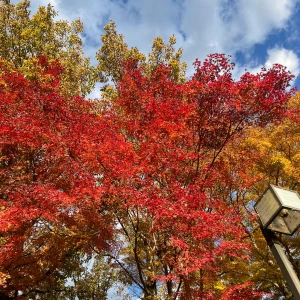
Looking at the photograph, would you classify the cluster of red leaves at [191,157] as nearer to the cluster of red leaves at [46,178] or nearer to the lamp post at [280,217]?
the cluster of red leaves at [46,178]

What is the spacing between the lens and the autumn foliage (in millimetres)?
9055

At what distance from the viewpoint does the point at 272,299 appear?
1839cm

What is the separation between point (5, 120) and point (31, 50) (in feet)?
24.6

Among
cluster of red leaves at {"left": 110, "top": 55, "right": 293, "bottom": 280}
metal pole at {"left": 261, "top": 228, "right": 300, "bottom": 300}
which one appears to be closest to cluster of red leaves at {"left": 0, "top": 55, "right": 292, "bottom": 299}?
cluster of red leaves at {"left": 110, "top": 55, "right": 293, "bottom": 280}

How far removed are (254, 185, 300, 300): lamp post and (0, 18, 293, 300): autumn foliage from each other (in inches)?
196

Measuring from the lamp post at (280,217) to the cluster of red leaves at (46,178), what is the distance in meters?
6.45

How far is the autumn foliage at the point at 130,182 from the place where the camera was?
9.05 m

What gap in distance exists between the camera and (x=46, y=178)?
12008mm

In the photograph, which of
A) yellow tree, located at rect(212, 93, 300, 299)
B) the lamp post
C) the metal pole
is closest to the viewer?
the metal pole

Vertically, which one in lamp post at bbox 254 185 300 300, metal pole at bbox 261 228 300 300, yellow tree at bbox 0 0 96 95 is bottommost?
metal pole at bbox 261 228 300 300

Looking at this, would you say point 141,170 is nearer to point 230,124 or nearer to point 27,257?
point 230,124

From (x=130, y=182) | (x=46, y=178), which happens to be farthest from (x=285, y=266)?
(x=46, y=178)

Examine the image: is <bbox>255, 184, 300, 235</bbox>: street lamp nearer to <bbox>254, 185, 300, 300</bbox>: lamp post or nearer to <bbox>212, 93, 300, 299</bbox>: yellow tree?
<bbox>254, 185, 300, 300</bbox>: lamp post

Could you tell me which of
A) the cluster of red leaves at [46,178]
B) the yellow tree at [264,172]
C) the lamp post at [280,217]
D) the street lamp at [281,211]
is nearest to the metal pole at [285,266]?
the lamp post at [280,217]
